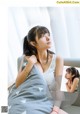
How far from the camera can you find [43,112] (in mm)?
1183

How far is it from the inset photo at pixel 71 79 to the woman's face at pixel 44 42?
162 mm

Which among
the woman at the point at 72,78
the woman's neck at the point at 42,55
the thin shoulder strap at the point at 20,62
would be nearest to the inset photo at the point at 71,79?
the woman at the point at 72,78

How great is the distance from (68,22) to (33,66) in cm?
32

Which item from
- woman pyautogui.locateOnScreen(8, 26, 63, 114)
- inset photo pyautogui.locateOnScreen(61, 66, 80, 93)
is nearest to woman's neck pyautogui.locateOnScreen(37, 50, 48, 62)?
woman pyautogui.locateOnScreen(8, 26, 63, 114)

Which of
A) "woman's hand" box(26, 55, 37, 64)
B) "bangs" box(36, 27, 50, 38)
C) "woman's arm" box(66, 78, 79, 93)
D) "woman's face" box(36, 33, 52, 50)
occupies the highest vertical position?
"bangs" box(36, 27, 50, 38)

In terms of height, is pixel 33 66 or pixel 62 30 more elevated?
pixel 62 30

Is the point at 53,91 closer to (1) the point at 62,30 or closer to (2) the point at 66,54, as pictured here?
(2) the point at 66,54

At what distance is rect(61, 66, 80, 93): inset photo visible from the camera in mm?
1191

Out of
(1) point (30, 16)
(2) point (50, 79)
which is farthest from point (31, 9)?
(2) point (50, 79)

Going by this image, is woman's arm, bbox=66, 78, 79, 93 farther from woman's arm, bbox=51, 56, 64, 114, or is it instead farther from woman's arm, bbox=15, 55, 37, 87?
woman's arm, bbox=15, 55, 37, 87

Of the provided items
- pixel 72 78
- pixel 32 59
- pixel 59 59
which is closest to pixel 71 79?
pixel 72 78

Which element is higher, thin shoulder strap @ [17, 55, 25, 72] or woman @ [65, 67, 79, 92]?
thin shoulder strap @ [17, 55, 25, 72]

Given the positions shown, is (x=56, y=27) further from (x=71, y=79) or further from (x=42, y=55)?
(x=71, y=79)

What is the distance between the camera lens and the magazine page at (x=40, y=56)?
120 centimetres
